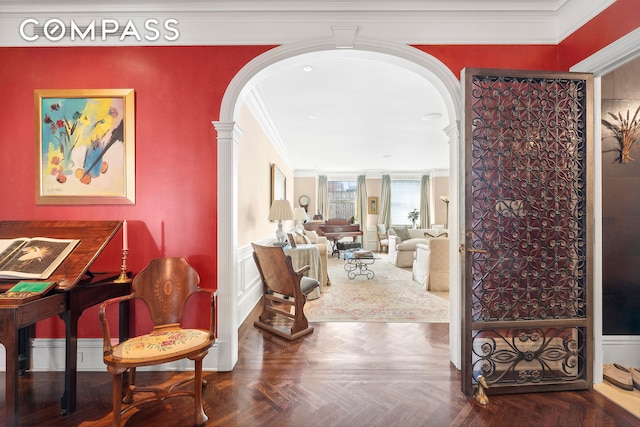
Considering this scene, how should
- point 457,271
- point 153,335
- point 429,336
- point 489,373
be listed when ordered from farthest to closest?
point 429,336 → point 457,271 → point 489,373 → point 153,335

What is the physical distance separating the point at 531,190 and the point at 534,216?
21cm

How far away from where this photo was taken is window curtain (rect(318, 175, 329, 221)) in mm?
10789

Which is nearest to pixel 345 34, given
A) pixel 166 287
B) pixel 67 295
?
pixel 166 287

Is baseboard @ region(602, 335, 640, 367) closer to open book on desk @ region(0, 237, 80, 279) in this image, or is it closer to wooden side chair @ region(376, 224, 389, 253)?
open book on desk @ region(0, 237, 80, 279)

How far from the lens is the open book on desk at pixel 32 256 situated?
204 centimetres

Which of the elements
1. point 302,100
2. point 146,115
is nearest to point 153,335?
point 146,115

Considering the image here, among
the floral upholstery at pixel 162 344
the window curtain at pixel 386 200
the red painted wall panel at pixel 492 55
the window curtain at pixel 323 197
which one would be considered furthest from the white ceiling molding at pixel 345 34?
the window curtain at pixel 386 200

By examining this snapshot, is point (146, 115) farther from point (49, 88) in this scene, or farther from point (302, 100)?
point (302, 100)

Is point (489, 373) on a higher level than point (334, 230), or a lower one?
lower


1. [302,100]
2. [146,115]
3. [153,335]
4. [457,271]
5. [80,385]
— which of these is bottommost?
[80,385]

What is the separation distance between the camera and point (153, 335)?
6.81 ft

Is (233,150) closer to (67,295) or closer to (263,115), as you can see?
(67,295)

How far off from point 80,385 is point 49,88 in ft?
8.20

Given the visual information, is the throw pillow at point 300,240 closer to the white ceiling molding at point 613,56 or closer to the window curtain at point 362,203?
the white ceiling molding at point 613,56
